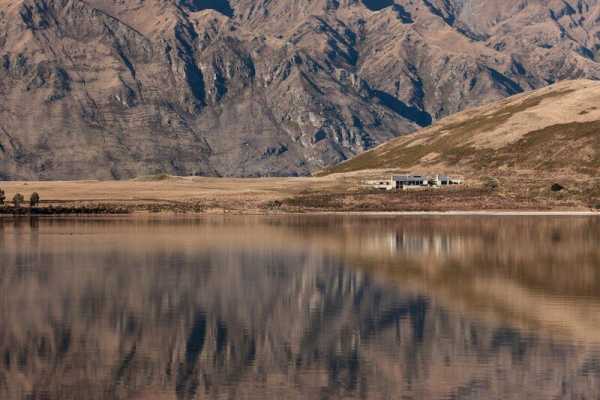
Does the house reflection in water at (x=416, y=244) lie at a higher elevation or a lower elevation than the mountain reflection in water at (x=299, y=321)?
higher

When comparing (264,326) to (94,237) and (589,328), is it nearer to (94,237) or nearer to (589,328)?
(589,328)

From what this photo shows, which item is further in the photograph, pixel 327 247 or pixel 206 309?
pixel 327 247

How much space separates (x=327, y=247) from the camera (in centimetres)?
12444

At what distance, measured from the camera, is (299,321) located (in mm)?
68062

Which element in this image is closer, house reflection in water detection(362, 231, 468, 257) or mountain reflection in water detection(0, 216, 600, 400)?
mountain reflection in water detection(0, 216, 600, 400)

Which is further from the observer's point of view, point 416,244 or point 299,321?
point 416,244

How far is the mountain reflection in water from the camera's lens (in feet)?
165

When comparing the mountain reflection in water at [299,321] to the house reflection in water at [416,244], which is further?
the house reflection in water at [416,244]

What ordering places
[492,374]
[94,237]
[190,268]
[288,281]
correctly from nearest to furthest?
[492,374], [288,281], [190,268], [94,237]

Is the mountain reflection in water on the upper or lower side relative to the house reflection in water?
lower

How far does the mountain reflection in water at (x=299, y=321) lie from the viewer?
165 feet

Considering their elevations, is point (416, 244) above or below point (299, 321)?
above

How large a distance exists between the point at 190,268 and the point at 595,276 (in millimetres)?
34488

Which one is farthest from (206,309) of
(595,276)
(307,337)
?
(595,276)
